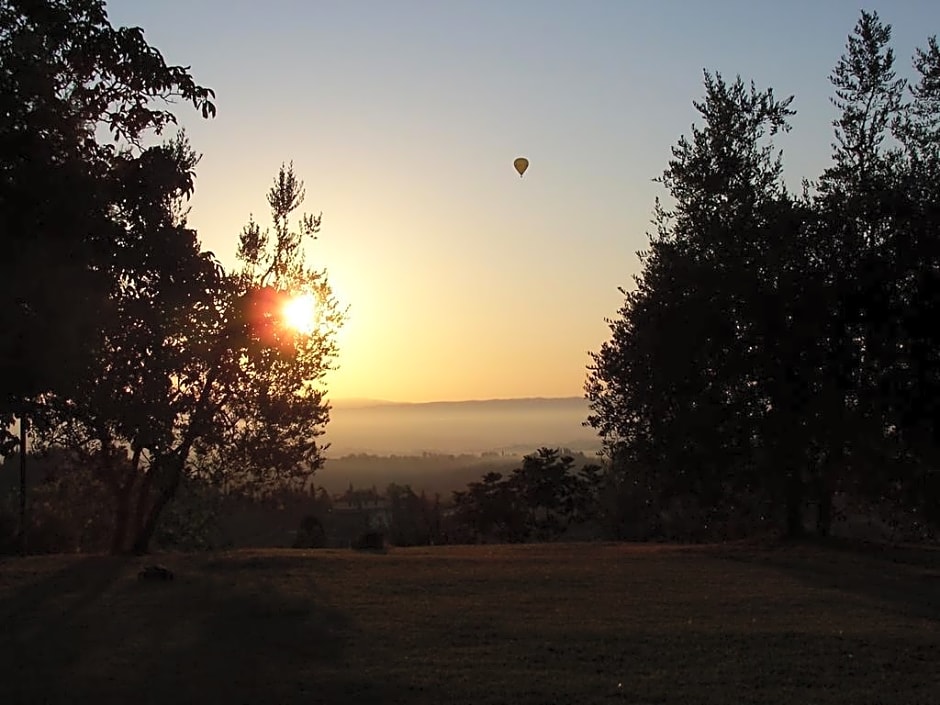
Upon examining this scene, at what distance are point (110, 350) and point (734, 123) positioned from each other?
20423 millimetres

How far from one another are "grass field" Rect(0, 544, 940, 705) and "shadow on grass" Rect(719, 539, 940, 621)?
126 mm

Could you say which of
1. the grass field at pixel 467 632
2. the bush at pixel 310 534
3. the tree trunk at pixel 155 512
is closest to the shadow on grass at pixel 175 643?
the grass field at pixel 467 632

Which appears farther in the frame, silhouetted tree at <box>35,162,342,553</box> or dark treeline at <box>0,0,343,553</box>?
silhouetted tree at <box>35,162,342,553</box>

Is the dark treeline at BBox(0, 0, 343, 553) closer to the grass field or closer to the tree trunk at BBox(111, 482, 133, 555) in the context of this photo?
the grass field

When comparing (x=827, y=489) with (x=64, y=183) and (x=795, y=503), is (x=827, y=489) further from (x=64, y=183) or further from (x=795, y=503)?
(x=64, y=183)

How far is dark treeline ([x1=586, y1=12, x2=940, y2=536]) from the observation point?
24.9 meters

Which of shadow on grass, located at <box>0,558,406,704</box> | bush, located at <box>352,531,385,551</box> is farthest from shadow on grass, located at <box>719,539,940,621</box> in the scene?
shadow on grass, located at <box>0,558,406,704</box>

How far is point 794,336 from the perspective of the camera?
2516cm

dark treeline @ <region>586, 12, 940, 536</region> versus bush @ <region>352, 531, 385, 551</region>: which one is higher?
dark treeline @ <region>586, 12, 940, 536</region>

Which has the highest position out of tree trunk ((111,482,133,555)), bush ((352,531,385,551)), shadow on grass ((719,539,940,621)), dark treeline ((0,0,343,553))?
dark treeline ((0,0,343,553))

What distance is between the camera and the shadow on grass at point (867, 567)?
17.4 m

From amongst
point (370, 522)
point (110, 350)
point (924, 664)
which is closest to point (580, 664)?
point (924, 664)

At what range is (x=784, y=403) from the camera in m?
25.2

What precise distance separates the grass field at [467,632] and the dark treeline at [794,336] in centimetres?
413
